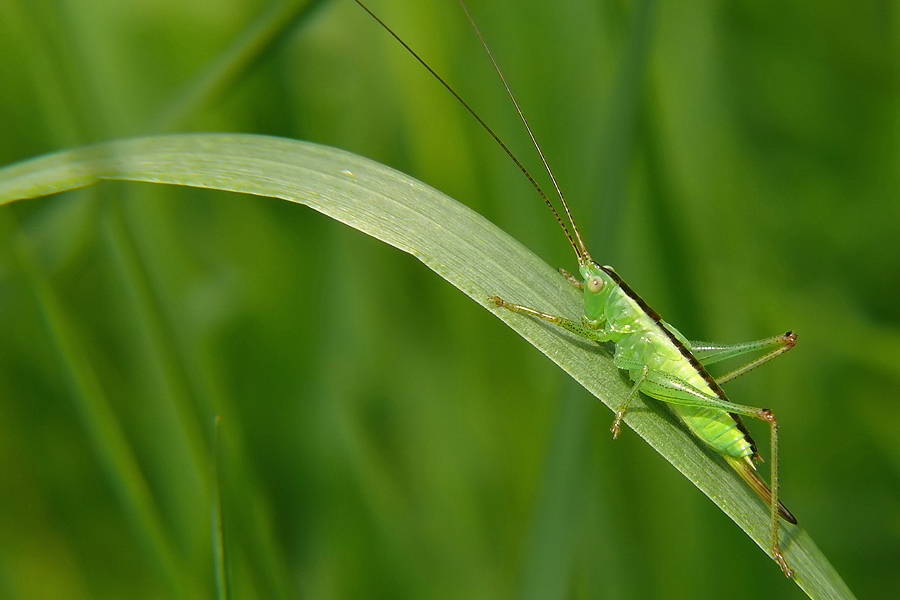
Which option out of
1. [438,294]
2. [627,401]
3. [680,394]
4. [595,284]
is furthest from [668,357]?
[438,294]

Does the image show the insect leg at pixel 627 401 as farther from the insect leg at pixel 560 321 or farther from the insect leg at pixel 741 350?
the insect leg at pixel 741 350

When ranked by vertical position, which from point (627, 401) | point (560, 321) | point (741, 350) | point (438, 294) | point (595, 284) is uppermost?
point (438, 294)

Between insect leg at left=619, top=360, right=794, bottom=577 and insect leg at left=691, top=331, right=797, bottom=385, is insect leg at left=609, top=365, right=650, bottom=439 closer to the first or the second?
insect leg at left=619, top=360, right=794, bottom=577

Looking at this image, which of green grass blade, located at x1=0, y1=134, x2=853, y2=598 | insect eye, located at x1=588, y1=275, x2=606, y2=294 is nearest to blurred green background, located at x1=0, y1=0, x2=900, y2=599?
Result: insect eye, located at x1=588, y1=275, x2=606, y2=294

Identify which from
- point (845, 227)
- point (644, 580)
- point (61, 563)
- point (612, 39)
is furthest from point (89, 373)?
point (845, 227)

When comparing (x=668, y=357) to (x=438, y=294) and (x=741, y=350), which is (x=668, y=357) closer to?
(x=741, y=350)

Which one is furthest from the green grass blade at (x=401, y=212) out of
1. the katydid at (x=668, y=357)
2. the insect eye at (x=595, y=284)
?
the insect eye at (x=595, y=284)
